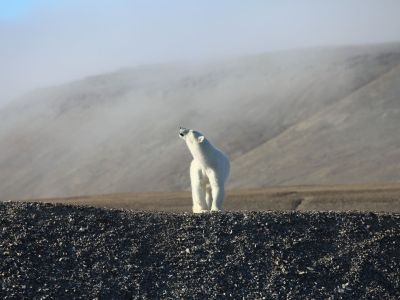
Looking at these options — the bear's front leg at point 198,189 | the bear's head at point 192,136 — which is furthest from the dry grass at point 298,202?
the bear's head at point 192,136

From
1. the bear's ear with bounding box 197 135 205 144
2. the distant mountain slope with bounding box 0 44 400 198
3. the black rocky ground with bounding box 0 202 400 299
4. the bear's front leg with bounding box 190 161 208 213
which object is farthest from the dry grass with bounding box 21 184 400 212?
the distant mountain slope with bounding box 0 44 400 198

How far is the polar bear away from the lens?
22266mm

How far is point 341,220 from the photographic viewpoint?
18.6m

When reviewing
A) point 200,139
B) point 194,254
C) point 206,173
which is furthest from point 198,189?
point 194,254

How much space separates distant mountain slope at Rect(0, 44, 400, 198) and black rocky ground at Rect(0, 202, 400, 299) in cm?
7619

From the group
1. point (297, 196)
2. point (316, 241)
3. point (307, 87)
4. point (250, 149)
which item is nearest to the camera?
point (316, 241)

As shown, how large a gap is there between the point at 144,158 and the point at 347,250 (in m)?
103

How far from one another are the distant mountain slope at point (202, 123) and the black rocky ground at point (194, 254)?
76194 mm

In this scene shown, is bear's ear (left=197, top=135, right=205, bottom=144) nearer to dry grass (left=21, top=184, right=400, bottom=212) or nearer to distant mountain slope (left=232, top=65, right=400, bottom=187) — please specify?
dry grass (left=21, top=184, right=400, bottom=212)

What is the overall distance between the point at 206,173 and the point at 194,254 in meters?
5.24

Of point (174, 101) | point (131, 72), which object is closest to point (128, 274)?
point (174, 101)

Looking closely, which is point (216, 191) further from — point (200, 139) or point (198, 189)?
point (200, 139)

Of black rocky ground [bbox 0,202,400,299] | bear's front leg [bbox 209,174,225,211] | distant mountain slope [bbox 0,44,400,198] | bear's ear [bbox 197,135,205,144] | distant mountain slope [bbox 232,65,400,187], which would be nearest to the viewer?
black rocky ground [bbox 0,202,400,299]

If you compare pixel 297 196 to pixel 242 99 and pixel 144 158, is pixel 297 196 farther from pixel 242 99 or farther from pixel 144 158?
pixel 242 99
